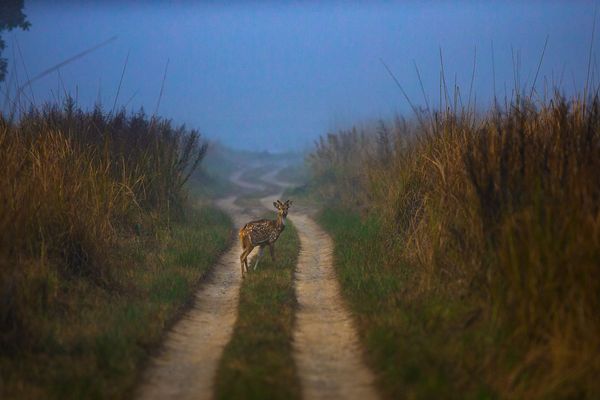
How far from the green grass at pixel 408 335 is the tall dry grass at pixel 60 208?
3571mm

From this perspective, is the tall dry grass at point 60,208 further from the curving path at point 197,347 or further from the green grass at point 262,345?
the green grass at point 262,345

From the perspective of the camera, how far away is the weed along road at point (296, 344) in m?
6.88

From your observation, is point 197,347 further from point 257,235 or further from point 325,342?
point 257,235

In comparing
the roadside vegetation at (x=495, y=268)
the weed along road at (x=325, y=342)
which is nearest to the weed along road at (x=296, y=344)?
the weed along road at (x=325, y=342)

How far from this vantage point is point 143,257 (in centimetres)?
1232

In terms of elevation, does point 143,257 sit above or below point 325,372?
above

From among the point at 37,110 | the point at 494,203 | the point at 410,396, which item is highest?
the point at 37,110

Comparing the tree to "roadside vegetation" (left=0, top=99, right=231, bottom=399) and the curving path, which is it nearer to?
"roadside vegetation" (left=0, top=99, right=231, bottom=399)

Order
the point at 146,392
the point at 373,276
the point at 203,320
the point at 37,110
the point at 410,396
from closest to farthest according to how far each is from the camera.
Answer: the point at 410,396 → the point at 146,392 → the point at 203,320 → the point at 373,276 → the point at 37,110

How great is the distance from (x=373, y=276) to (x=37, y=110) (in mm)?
6932

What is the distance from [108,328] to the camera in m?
8.16

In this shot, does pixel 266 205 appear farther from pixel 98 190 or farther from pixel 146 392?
pixel 146 392

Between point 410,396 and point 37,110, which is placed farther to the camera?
point 37,110

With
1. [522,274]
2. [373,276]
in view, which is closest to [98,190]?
[373,276]
